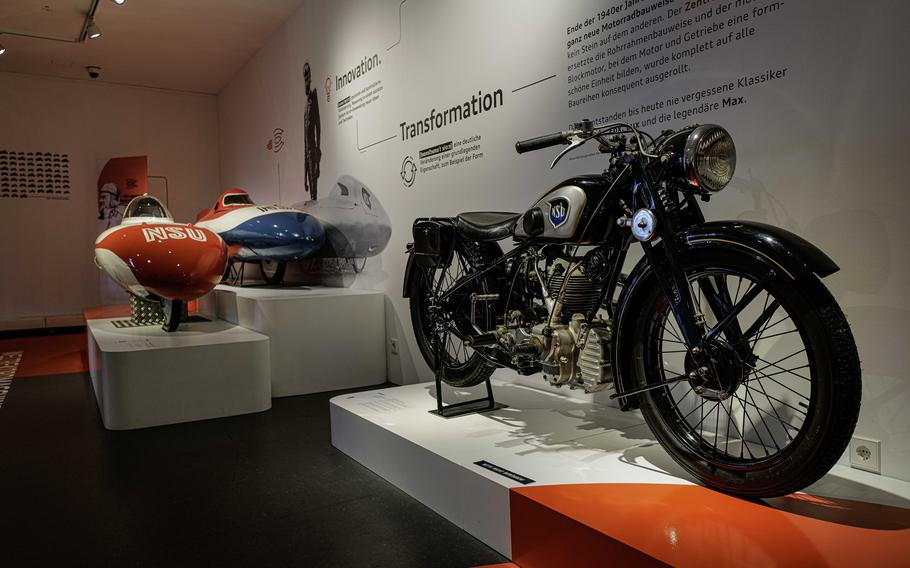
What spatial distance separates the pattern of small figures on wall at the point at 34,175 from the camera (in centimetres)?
848

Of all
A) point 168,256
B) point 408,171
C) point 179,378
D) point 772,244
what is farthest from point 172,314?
point 772,244

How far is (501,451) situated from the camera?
7.31ft

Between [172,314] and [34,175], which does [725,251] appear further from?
[34,175]

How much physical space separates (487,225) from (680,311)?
994 mm

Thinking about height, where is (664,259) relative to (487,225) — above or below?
below

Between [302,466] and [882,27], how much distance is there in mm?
2612

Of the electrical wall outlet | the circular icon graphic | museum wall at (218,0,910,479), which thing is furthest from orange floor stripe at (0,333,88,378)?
the electrical wall outlet

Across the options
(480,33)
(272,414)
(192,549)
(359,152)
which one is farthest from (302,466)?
(359,152)

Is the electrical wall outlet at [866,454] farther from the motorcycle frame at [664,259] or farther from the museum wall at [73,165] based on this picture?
the museum wall at [73,165]

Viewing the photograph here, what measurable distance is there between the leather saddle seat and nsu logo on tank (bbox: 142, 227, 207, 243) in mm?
2075

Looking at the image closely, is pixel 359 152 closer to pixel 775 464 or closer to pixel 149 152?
pixel 775 464

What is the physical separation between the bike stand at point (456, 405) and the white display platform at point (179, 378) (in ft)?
4.94

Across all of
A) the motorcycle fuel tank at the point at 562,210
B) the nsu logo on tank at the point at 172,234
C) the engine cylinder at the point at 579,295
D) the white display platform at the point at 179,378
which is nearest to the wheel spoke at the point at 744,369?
the engine cylinder at the point at 579,295

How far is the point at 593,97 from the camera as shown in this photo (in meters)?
2.85
